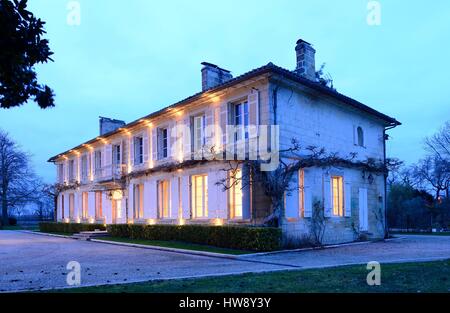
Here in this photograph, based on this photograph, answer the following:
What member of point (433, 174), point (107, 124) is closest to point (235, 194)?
point (107, 124)

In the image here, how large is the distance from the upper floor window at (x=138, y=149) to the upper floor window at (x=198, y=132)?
4851 mm

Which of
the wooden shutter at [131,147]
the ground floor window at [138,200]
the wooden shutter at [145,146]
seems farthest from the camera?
the wooden shutter at [131,147]

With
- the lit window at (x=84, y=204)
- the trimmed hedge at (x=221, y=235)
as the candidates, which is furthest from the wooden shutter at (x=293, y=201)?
the lit window at (x=84, y=204)

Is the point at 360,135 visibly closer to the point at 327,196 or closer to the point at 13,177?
the point at 327,196

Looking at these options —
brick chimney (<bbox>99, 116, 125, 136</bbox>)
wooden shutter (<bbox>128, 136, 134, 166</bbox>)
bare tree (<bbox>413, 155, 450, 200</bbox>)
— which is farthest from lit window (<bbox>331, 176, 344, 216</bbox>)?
bare tree (<bbox>413, 155, 450, 200</bbox>)

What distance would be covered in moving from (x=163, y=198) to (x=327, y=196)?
24.2 feet

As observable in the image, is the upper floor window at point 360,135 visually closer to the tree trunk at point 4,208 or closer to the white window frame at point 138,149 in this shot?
the white window frame at point 138,149

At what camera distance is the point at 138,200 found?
838 inches

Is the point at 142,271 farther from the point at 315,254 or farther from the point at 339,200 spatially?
the point at 339,200

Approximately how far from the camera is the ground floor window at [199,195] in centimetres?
1652
